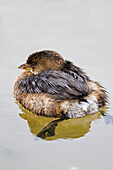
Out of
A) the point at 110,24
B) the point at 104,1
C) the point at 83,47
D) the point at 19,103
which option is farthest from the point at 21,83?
the point at 104,1

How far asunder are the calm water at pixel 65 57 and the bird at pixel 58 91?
14cm

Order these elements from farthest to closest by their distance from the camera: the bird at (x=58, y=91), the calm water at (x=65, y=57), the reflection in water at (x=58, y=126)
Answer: the bird at (x=58, y=91) → the reflection in water at (x=58, y=126) → the calm water at (x=65, y=57)

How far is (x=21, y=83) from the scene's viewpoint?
243 inches

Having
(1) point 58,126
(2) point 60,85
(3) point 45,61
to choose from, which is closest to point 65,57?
(3) point 45,61

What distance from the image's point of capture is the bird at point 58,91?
5492 millimetres

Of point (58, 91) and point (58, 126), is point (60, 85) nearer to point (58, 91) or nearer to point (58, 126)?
point (58, 91)

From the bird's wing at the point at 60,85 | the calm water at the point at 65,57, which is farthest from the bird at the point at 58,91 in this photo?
the calm water at the point at 65,57

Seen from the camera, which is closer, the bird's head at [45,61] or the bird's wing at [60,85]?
the bird's wing at [60,85]

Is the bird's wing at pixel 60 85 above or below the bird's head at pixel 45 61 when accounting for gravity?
below

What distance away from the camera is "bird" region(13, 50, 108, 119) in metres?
5.49

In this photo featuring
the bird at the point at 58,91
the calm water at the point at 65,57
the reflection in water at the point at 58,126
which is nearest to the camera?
the calm water at the point at 65,57

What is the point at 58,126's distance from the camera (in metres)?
5.41

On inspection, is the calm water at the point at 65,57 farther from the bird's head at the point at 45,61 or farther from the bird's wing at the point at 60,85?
the bird's head at the point at 45,61

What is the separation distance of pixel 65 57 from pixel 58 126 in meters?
2.69
